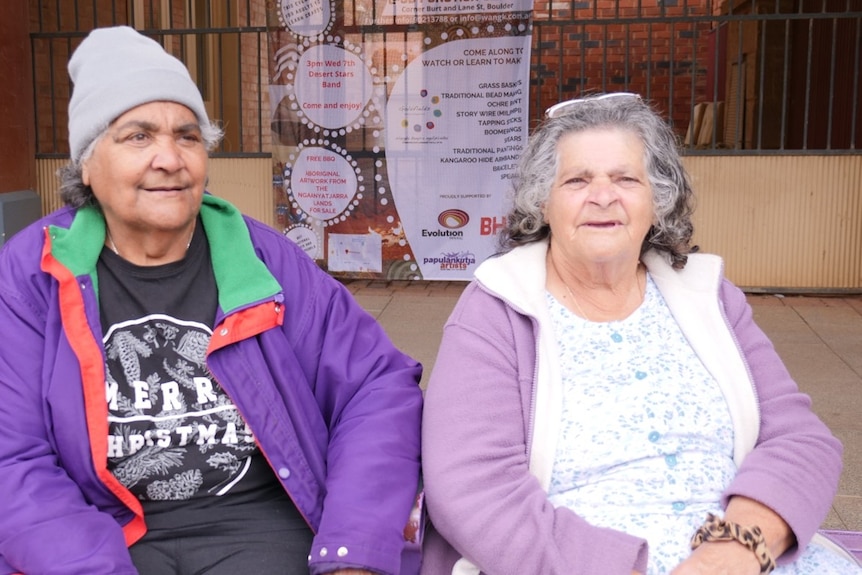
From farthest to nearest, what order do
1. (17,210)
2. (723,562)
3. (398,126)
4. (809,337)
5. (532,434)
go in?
(398,126), (17,210), (809,337), (532,434), (723,562)

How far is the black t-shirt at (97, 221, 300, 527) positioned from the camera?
6.98ft

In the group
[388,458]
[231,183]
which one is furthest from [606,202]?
[231,183]

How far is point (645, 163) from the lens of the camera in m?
2.31

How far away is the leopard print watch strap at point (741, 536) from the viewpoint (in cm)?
198

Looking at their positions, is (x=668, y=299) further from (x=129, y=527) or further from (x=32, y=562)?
(x=32, y=562)

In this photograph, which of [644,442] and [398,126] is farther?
[398,126]

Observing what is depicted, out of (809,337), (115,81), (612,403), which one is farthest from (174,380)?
(809,337)

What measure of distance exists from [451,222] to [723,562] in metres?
5.15

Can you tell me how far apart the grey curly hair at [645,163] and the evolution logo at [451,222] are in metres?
4.48

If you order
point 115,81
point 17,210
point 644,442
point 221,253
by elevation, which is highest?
point 115,81

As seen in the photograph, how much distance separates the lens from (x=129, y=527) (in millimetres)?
2123

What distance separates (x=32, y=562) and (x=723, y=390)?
150cm

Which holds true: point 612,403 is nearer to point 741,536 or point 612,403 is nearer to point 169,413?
point 741,536

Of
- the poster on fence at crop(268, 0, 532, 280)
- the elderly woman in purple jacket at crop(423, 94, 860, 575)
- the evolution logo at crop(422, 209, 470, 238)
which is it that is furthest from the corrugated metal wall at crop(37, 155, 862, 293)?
the elderly woman in purple jacket at crop(423, 94, 860, 575)
